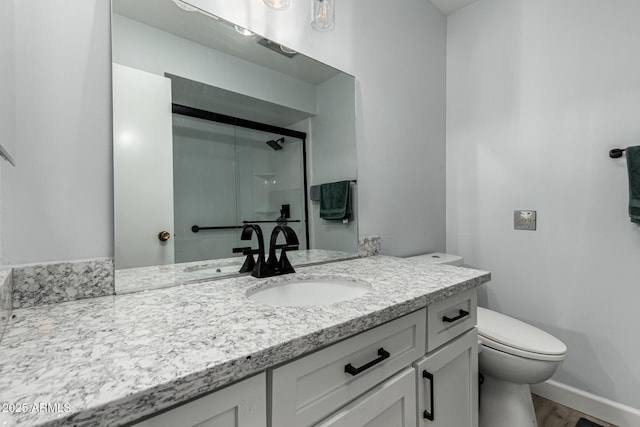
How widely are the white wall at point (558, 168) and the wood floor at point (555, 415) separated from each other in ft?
0.42

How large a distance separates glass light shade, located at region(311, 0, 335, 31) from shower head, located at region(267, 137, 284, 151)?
1.57 ft

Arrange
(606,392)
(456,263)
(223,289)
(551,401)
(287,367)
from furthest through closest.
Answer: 1. (456,263)
2. (551,401)
3. (606,392)
4. (223,289)
5. (287,367)

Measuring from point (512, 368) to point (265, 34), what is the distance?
167 cm

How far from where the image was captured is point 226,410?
1.53 feet

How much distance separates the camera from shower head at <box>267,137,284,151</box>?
1188 mm

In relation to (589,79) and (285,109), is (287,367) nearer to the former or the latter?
(285,109)

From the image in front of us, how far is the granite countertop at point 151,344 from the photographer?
14.3 inches

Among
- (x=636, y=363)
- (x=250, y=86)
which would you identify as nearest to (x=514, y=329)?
(x=636, y=363)

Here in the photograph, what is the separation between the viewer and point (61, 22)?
76 centimetres

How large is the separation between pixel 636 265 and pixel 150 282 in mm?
2024

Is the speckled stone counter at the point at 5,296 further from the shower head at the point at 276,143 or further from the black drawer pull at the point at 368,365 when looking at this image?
the shower head at the point at 276,143

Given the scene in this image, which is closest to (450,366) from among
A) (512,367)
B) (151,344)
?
(512,367)

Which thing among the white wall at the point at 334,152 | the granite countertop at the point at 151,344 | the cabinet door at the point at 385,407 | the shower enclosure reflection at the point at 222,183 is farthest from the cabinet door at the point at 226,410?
the white wall at the point at 334,152

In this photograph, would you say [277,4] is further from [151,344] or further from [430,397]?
[430,397]
